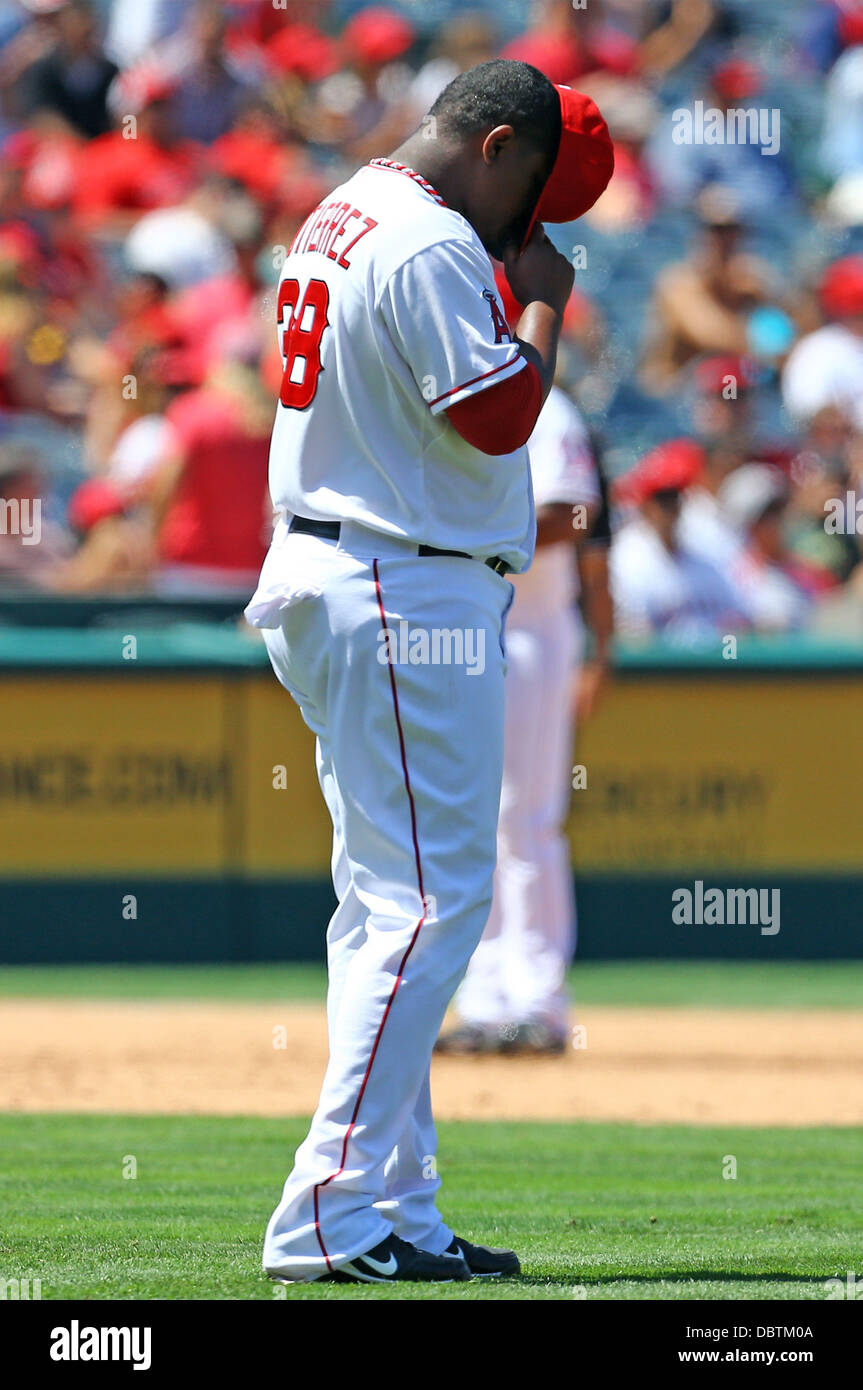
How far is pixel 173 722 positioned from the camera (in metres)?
9.95

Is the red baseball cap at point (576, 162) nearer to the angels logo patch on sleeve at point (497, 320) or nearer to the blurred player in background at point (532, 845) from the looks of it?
the angels logo patch on sleeve at point (497, 320)

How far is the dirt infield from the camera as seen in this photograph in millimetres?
6891

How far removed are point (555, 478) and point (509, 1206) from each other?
3086 millimetres

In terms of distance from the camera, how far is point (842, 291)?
13.6 meters

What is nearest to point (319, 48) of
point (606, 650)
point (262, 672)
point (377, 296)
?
point (262, 672)

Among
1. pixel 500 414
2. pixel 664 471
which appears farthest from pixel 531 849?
pixel 500 414

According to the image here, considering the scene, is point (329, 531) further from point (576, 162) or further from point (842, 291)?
point (842, 291)

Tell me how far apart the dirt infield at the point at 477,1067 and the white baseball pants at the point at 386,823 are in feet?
9.18

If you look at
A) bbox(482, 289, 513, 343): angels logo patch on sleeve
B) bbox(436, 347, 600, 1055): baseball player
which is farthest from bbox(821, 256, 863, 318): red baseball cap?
bbox(482, 289, 513, 343): angels logo patch on sleeve

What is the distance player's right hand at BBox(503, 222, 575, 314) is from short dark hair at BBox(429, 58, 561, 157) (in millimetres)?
194

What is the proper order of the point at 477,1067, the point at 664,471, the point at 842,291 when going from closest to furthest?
1. the point at 477,1067
2. the point at 664,471
3. the point at 842,291

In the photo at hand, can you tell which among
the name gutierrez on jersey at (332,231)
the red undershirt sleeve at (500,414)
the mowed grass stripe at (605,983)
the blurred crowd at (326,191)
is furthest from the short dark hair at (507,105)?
the blurred crowd at (326,191)

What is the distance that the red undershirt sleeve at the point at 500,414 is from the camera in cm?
385
